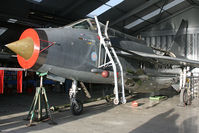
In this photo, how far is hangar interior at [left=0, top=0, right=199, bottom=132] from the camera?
11.0 metres

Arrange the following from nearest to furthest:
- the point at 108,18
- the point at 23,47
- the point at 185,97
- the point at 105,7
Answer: the point at 23,47
the point at 185,97
the point at 105,7
the point at 108,18

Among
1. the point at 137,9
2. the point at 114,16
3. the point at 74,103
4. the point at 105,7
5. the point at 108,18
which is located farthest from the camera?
the point at 114,16

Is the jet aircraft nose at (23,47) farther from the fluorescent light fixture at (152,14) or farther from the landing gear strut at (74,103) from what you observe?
the fluorescent light fixture at (152,14)

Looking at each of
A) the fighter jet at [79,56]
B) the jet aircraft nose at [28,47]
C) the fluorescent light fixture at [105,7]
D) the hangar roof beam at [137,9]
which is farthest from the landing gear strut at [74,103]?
the hangar roof beam at [137,9]

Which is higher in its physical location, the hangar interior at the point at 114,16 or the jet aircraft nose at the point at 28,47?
the hangar interior at the point at 114,16

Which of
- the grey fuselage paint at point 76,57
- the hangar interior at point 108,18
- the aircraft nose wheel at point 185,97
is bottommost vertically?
the aircraft nose wheel at point 185,97

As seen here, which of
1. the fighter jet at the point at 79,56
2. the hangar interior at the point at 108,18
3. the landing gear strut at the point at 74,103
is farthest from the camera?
the hangar interior at the point at 108,18

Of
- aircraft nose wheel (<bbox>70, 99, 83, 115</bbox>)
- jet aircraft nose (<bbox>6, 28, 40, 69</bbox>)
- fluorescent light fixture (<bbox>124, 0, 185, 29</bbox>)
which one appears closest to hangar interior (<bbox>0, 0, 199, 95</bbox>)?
fluorescent light fixture (<bbox>124, 0, 185, 29</bbox>)

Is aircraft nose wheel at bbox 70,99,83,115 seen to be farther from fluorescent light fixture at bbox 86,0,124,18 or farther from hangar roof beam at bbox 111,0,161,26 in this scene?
hangar roof beam at bbox 111,0,161,26

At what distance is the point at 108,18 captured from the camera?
16.6 meters

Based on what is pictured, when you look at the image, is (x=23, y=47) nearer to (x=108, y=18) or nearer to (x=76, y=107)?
(x=76, y=107)

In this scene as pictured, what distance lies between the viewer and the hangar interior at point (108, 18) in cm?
1096

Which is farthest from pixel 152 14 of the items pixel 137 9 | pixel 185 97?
pixel 185 97

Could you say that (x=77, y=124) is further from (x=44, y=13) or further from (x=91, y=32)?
(x=44, y=13)
